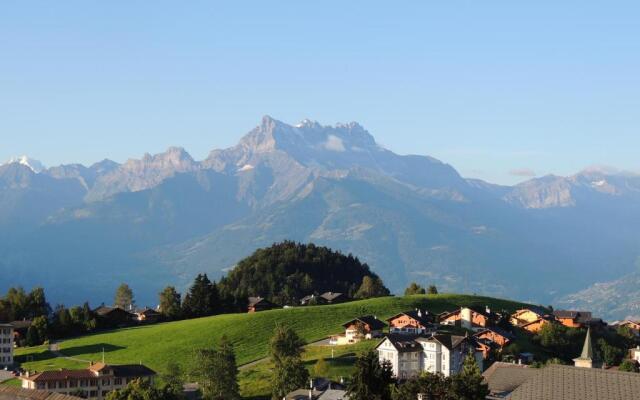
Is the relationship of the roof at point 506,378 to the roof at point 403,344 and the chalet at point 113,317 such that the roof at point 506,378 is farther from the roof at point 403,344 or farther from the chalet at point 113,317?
the chalet at point 113,317

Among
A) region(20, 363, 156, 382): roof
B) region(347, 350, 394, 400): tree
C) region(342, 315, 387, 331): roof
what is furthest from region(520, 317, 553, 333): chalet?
region(347, 350, 394, 400): tree

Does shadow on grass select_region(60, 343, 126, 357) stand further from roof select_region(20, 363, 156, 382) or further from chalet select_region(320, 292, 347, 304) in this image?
chalet select_region(320, 292, 347, 304)

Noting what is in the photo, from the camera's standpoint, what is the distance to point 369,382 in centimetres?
7644

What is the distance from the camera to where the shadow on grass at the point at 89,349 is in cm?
13462

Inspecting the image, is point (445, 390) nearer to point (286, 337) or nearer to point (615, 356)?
point (286, 337)

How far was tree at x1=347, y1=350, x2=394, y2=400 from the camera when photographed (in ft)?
249

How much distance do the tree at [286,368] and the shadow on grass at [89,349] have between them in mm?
32907

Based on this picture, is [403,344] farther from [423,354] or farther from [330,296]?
[330,296]

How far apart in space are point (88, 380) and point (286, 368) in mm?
22444

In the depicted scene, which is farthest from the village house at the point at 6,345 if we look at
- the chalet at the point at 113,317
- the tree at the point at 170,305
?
the tree at the point at 170,305

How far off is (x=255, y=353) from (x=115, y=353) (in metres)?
19.5

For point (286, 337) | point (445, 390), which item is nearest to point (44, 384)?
point (286, 337)

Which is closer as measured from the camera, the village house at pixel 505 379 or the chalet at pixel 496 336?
the village house at pixel 505 379

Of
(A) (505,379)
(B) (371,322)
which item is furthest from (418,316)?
(A) (505,379)
